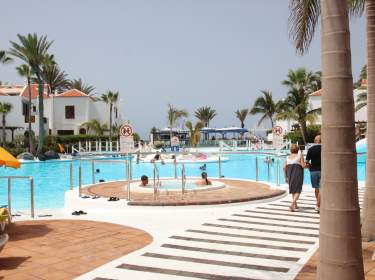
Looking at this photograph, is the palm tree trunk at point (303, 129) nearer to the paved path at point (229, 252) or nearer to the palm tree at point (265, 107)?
the palm tree at point (265, 107)

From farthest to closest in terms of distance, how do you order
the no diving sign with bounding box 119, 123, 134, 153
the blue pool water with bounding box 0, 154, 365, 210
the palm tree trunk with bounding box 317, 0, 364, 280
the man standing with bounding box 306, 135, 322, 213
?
the blue pool water with bounding box 0, 154, 365, 210
the no diving sign with bounding box 119, 123, 134, 153
the man standing with bounding box 306, 135, 322, 213
the palm tree trunk with bounding box 317, 0, 364, 280

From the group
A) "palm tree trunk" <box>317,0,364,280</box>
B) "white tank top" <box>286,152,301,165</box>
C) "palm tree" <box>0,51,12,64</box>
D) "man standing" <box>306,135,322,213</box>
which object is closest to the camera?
"palm tree trunk" <box>317,0,364,280</box>

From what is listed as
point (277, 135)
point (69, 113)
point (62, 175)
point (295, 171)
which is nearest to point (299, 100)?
point (69, 113)

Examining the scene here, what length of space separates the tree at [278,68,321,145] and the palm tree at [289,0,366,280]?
41497mm

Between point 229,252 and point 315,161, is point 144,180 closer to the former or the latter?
point 315,161

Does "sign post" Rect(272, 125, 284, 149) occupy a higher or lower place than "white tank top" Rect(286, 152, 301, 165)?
higher

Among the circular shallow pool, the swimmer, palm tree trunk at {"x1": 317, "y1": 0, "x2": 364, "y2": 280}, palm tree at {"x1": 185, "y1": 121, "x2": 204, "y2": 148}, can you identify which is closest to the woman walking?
the circular shallow pool

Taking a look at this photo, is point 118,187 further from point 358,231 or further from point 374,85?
point 358,231

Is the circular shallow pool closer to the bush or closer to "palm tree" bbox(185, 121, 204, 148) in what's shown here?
"palm tree" bbox(185, 121, 204, 148)

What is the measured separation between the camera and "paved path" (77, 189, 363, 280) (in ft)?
18.0

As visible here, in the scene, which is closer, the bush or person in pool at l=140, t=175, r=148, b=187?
person in pool at l=140, t=175, r=148, b=187

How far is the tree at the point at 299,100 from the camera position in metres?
44.8

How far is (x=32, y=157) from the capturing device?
119ft

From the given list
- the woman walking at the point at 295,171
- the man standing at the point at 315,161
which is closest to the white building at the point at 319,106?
the woman walking at the point at 295,171
